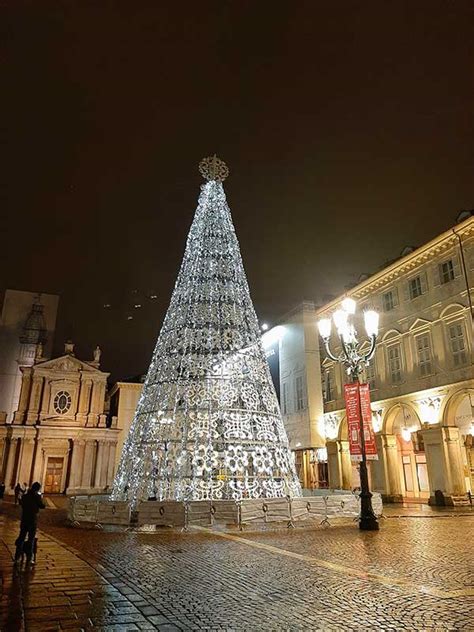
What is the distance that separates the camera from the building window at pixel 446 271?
23.8 meters

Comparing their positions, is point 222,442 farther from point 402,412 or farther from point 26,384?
point 26,384

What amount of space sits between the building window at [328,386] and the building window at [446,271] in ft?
38.2

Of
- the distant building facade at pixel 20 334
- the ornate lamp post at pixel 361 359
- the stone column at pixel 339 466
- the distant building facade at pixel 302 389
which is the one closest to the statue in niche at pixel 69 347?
the distant building facade at pixel 20 334

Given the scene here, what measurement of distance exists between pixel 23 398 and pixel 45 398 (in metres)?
1.80

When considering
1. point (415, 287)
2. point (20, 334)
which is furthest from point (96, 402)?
point (415, 287)

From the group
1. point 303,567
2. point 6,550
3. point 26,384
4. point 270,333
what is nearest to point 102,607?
point 303,567

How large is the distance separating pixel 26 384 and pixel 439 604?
4278 centimetres

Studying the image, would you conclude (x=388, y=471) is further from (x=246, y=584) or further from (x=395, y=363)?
(x=246, y=584)

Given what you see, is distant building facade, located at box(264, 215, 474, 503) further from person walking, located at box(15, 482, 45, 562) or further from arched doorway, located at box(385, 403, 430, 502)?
person walking, located at box(15, 482, 45, 562)

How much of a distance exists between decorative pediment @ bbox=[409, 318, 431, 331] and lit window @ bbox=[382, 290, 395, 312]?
2.33 metres

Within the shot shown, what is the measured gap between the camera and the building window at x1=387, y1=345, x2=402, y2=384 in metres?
26.7

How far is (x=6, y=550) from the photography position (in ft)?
34.9

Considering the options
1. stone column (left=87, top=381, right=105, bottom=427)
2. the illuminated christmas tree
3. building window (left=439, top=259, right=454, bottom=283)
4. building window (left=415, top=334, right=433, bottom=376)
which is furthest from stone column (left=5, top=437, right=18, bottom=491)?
building window (left=439, top=259, right=454, bottom=283)

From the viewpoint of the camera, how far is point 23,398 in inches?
1676
